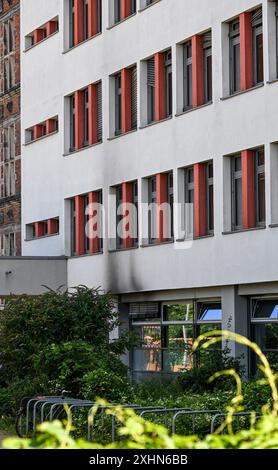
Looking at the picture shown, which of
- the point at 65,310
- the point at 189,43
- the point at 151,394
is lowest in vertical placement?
the point at 151,394

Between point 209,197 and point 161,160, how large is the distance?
9.43 feet

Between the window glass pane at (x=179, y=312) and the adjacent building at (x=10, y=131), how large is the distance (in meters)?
14.0

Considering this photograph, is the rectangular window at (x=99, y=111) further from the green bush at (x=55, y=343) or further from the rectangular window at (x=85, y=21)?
the green bush at (x=55, y=343)

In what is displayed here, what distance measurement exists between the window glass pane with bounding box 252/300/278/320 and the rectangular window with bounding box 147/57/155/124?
8.60m

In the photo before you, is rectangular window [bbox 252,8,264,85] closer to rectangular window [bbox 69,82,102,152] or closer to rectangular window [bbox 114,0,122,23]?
rectangular window [bbox 114,0,122,23]

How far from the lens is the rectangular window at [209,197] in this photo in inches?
1432

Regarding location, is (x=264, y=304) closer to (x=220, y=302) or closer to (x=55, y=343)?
(x=220, y=302)

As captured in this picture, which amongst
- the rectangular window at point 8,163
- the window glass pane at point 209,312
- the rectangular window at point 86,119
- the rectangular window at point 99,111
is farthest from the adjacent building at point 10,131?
the window glass pane at point 209,312

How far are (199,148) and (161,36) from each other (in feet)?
15.0

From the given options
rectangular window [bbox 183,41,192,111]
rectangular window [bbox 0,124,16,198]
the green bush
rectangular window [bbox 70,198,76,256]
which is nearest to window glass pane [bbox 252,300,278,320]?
the green bush

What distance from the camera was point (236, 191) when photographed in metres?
35.1

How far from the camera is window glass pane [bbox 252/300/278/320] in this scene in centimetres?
3347

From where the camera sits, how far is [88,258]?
44.3 meters
